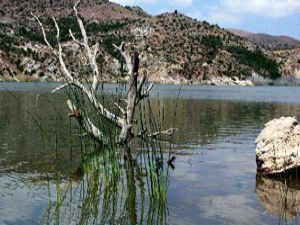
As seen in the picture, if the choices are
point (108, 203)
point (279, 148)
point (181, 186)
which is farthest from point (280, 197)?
point (108, 203)

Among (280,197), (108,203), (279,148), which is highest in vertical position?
(279,148)

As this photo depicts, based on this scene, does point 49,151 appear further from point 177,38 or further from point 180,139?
point 177,38

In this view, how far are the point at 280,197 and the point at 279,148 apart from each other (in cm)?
278

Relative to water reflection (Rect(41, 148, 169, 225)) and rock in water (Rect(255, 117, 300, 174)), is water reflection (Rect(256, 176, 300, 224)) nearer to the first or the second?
rock in water (Rect(255, 117, 300, 174))

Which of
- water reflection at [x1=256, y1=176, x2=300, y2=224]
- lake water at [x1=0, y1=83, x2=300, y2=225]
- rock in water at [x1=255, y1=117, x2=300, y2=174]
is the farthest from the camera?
rock in water at [x1=255, y1=117, x2=300, y2=174]

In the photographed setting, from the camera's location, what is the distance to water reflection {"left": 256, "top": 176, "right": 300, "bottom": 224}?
10.5 m

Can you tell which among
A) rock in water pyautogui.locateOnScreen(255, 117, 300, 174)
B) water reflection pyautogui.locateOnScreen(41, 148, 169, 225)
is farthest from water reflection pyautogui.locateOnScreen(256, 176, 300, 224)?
water reflection pyautogui.locateOnScreen(41, 148, 169, 225)

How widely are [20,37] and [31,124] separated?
153885mm

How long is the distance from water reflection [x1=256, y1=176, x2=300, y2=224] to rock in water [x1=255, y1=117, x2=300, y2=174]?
422mm

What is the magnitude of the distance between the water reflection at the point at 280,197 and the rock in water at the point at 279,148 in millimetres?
422

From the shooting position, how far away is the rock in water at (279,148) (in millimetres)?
14109

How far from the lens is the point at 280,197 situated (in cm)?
1195

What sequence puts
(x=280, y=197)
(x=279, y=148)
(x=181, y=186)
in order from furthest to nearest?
(x=279, y=148) < (x=181, y=186) < (x=280, y=197)

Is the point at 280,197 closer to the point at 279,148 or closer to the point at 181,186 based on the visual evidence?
the point at 181,186
